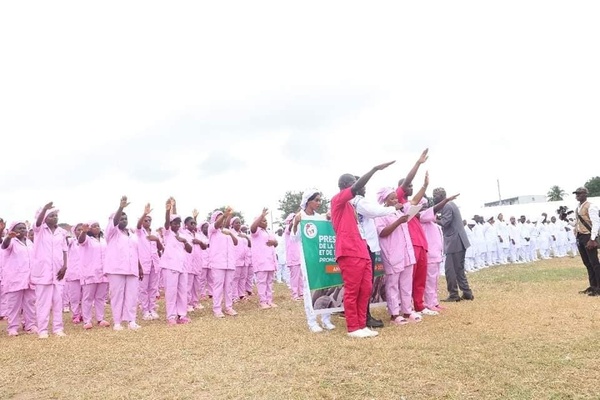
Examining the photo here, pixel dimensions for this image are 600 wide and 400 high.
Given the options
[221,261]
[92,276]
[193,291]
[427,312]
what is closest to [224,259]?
[221,261]

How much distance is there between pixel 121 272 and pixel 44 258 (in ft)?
3.87

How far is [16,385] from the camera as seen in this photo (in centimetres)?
511

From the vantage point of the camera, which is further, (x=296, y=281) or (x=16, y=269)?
(x=296, y=281)

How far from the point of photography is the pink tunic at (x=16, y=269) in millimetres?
8711

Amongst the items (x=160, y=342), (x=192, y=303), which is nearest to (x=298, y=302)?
(x=192, y=303)

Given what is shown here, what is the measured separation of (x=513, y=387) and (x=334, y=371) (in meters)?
1.52

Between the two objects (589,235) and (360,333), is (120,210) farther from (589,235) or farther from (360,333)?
(589,235)

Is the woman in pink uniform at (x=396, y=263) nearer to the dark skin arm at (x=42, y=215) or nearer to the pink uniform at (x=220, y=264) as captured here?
the pink uniform at (x=220, y=264)

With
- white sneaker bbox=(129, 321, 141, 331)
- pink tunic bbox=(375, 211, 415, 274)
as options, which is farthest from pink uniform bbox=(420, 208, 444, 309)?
white sneaker bbox=(129, 321, 141, 331)

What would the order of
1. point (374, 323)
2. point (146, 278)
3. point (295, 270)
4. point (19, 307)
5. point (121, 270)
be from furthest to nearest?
point (295, 270)
point (146, 278)
point (19, 307)
point (121, 270)
point (374, 323)

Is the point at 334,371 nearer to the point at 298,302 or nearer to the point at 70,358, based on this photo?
the point at 70,358

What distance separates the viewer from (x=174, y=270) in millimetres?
8844

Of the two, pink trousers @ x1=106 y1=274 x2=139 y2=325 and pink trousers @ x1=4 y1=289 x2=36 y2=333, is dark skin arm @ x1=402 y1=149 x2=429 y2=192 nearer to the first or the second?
pink trousers @ x1=106 y1=274 x2=139 y2=325

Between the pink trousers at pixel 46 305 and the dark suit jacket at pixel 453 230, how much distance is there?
269 inches
